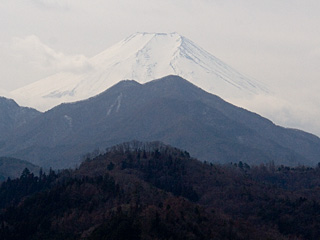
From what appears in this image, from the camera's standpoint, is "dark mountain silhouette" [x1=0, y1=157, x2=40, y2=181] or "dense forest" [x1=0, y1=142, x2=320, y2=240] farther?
"dark mountain silhouette" [x1=0, y1=157, x2=40, y2=181]

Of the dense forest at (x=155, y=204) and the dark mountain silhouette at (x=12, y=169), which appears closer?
the dense forest at (x=155, y=204)

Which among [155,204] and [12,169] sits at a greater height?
[155,204]

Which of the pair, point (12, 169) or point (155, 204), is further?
point (12, 169)

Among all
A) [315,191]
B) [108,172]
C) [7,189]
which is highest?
[315,191]

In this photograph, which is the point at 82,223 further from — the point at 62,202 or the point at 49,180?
the point at 49,180

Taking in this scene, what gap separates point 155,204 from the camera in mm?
101812

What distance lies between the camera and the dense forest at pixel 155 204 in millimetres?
89500

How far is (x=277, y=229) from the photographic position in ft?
362

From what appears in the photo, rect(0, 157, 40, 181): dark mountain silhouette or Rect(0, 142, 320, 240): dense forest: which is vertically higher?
Rect(0, 142, 320, 240): dense forest

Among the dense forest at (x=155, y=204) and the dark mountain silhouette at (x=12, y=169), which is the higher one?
the dense forest at (x=155, y=204)

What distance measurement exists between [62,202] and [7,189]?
34.1 m

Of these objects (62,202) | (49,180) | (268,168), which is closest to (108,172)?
(49,180)

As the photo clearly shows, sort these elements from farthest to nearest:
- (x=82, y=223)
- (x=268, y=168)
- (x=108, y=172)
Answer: (x=268, y=168)
(x=108, y=172)
(x=82, y=223)

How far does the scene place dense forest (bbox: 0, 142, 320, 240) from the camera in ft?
294
